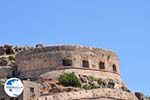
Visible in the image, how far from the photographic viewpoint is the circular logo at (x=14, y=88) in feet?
189

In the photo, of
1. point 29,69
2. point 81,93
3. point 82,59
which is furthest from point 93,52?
point 81,93

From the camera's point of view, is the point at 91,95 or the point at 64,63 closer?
the point at 91,95

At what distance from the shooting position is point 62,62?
72438 mm

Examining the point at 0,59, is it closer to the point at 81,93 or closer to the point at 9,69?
the point at 9,69

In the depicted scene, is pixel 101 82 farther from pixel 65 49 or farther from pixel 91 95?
pixel 91 95

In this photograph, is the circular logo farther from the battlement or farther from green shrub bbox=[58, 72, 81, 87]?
the battlement

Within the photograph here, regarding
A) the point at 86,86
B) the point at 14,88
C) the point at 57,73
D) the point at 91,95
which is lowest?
the point at 91,95

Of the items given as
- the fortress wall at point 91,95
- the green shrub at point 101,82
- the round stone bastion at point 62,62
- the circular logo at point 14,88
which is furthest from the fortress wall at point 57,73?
the circular logo at point 14,88

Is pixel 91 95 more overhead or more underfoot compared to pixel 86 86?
more underfoot

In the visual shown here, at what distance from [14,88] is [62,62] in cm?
1548

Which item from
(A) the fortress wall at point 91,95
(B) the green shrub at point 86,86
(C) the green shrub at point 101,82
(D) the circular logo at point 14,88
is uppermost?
(C) the green shrub at point 101,82

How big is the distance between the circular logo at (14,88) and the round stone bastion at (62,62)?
13979mm

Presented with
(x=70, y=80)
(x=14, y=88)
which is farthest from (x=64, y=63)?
(x=14, y=88)

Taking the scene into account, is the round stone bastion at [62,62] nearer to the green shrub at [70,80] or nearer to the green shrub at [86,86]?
the green shrub at [70,80]
